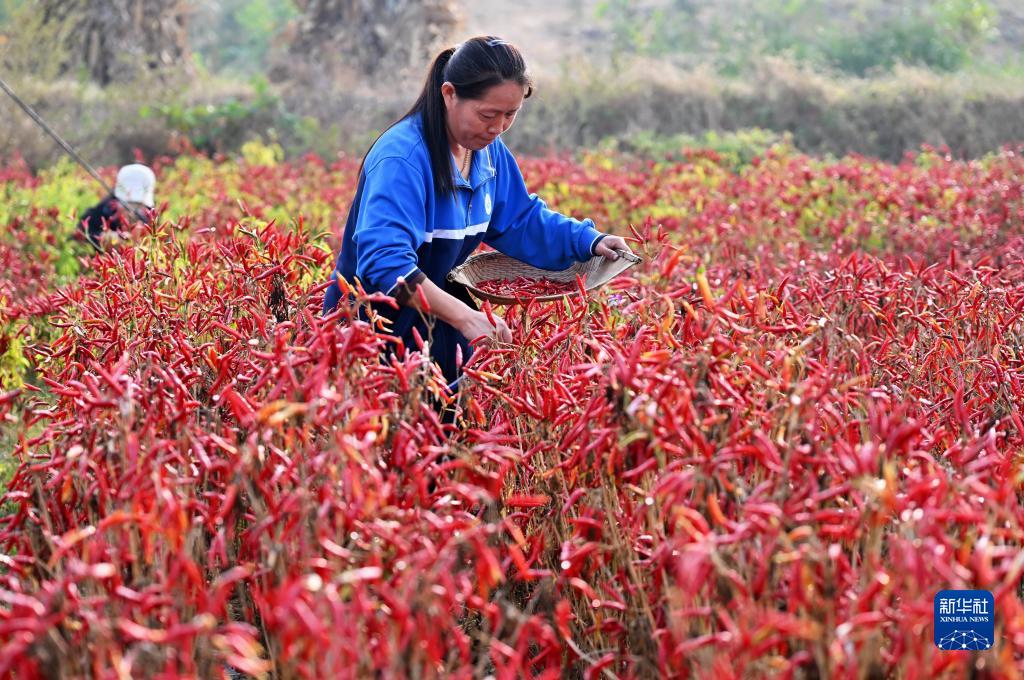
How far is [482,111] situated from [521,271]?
820 mm

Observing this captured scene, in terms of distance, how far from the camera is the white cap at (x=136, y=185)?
7.01 metres

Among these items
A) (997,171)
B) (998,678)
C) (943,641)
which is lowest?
(997,171)

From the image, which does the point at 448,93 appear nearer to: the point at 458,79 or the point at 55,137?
the point at 458,79

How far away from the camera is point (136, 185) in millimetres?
7121

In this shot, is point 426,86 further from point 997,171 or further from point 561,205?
point 997,171

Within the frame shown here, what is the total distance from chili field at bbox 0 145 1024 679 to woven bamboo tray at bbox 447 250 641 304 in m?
0.12

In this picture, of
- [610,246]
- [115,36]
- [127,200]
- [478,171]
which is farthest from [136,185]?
[115,36]

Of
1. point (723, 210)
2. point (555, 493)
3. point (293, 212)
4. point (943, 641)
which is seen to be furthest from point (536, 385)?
point (293, 212)

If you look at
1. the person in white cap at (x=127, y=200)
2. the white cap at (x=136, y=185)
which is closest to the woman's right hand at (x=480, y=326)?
the person in white cap at (x=127, y=200)

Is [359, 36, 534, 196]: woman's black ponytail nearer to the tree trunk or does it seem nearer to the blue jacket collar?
the blue jacket collar

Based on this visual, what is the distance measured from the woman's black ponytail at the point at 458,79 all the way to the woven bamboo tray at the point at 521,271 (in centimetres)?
32

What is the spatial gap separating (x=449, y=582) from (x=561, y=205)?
661 cm

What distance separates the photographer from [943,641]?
6.73 feet

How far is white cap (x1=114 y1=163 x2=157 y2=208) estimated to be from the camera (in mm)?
7012
